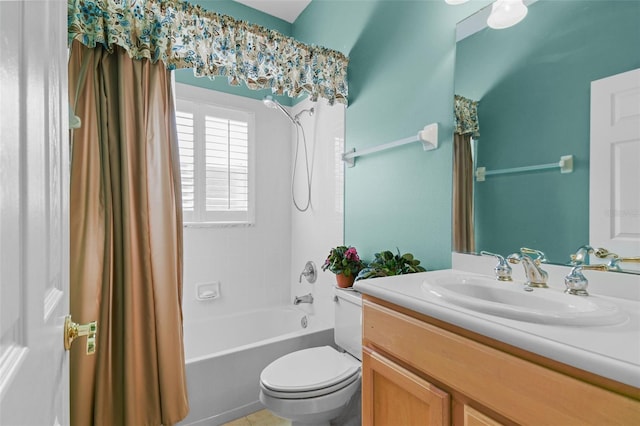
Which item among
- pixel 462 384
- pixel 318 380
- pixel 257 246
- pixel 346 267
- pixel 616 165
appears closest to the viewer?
pixel 462 384

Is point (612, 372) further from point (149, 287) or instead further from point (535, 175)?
point (149, 287)

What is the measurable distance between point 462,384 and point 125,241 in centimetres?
144

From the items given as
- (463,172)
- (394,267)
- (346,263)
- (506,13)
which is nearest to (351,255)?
(346,263)

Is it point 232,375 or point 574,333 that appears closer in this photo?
point 574,333

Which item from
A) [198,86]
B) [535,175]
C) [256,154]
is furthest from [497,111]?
[198,86]

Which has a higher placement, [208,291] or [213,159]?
[213,159]

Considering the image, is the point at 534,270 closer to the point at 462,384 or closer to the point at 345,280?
the point at 462,384

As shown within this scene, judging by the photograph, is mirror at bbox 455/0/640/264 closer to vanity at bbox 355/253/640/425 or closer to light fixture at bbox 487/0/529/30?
light fixture at bbox 487/0/529/30

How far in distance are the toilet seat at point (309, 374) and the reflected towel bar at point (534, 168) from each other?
3.43 ft

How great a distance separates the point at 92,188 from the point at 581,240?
6.15ft

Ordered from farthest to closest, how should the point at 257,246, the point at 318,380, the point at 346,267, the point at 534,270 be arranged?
the point at 257,246 → the point at 346,267 → the point at 318,380 → the point at 534,270

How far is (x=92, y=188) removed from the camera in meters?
1.38

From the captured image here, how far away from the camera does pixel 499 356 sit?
0.72 meters

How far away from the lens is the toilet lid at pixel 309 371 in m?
1.37
